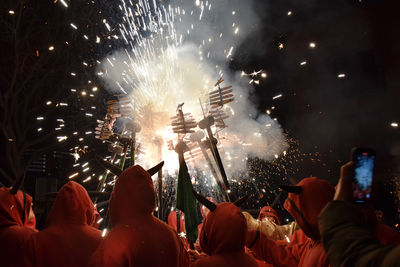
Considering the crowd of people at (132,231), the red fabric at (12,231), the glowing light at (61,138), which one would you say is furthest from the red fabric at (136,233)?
the glowing light at (61,138)

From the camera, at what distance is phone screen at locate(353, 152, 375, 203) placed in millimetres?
1079

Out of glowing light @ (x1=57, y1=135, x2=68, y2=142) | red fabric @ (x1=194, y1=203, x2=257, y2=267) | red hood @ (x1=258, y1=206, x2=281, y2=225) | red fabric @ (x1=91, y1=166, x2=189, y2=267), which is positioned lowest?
red hood @ (x1=258, y1=206, x2=281, y2=225)

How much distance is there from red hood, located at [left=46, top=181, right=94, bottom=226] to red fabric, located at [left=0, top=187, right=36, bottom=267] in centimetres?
30

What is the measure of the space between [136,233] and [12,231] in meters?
1.57

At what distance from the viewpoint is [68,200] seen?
2828mm

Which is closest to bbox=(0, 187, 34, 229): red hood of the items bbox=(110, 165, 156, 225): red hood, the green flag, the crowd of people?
the crowd of people

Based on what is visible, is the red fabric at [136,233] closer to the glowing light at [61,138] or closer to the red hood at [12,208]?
the red hood at [12,208]

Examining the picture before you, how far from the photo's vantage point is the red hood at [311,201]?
2305mm

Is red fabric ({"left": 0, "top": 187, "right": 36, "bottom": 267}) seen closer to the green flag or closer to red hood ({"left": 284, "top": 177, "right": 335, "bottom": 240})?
the green flag

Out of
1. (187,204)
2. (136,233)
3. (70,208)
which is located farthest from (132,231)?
(187,204)

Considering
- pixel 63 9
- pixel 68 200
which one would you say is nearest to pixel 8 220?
pixel 68 200

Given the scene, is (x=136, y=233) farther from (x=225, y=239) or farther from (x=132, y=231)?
(x=225, y=239)

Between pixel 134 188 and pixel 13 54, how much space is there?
36.3 ft

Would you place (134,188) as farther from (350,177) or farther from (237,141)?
(237,141)
